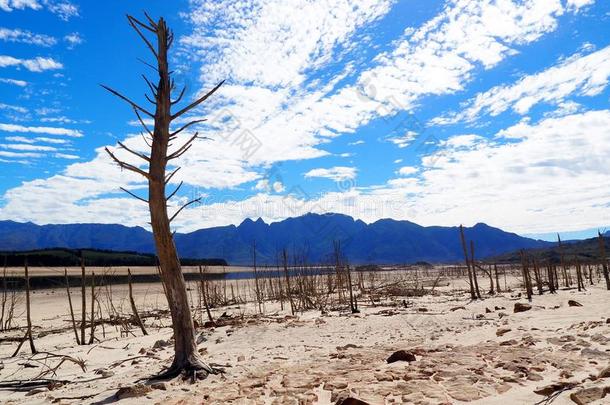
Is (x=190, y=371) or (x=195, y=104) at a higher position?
(x=195, y=104)

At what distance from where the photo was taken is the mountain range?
140m

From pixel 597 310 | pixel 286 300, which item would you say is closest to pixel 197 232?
pixel 286 300

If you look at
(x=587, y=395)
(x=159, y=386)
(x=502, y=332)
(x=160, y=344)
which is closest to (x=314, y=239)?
(x=160, y=344)

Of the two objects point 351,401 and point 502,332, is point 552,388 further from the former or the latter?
point 502,332

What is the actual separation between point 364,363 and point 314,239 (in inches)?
6318

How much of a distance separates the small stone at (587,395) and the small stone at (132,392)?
4.23 meters

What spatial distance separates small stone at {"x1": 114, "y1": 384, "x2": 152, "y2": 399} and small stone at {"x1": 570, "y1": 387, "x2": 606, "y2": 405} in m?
4.23

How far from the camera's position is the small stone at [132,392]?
511cm

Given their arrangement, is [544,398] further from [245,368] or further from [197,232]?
[197,232]

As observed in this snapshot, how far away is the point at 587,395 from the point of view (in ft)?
11.6

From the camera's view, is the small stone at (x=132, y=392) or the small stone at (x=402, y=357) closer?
the small stone at (x=132, y=392)

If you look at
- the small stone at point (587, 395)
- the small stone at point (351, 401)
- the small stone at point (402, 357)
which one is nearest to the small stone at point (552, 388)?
the small stone at point (587, 395)

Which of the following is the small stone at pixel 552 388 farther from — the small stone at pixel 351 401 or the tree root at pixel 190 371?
the tree root at pixel 190 371

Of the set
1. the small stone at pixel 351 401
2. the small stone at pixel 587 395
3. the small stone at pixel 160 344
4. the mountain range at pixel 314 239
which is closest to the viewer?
the small stone at pixel 587 395
